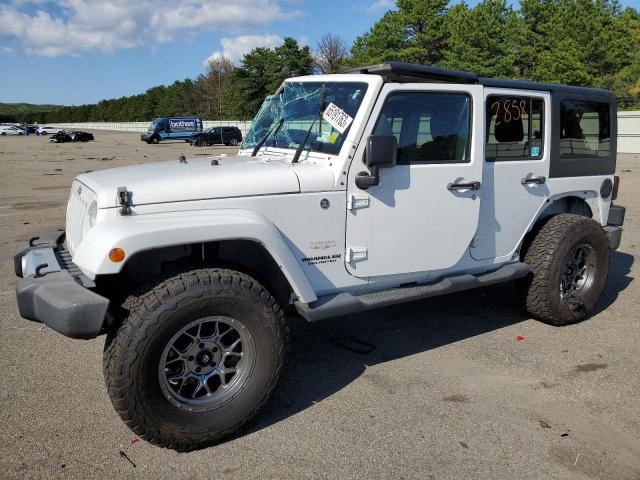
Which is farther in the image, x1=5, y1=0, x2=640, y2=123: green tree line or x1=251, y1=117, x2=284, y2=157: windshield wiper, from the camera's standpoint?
x1=5, y1=0, x2=640, y2=123: green tree line

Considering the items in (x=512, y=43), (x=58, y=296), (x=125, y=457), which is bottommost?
(x=125, y=457)

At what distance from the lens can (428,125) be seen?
4035 millimetres

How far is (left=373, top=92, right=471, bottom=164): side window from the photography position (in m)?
3.86

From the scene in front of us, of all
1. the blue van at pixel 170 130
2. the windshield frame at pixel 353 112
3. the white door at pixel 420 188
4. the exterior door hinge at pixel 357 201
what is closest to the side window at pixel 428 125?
the white door at pixel 420 188

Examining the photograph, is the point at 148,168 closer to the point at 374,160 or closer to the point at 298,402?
the point at 374,160

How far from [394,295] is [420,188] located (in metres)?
0.76

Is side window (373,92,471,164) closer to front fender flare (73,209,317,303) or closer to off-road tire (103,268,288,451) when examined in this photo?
front fender flare (73,209,317,303)

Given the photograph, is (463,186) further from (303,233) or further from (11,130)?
(11,130)

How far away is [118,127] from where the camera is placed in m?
91.1

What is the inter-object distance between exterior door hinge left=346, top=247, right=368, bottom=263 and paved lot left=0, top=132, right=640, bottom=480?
90cm

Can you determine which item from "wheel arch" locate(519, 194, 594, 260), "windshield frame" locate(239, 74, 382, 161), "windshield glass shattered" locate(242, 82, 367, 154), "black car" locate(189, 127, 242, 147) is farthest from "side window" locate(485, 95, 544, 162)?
"black car" locate(189, 127, 242, 147)

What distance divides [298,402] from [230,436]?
0.58 m

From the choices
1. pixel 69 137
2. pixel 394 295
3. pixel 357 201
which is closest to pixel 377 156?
pixel 357 201

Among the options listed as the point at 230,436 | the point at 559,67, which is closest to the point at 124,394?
the point at 230,436
